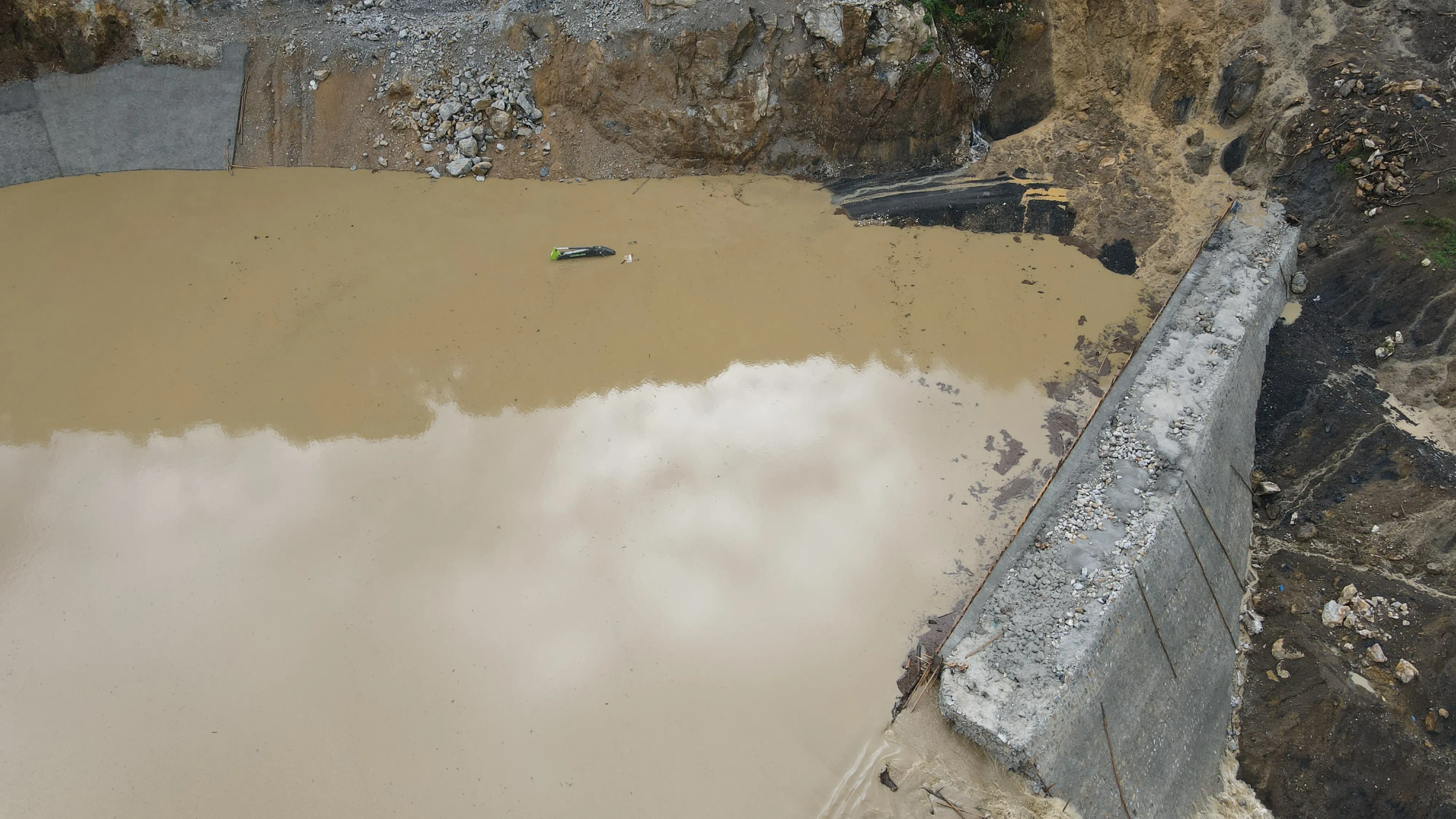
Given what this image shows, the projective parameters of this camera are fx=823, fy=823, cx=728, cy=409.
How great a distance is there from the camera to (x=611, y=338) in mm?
9961

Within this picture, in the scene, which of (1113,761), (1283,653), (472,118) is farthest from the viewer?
(472,118)

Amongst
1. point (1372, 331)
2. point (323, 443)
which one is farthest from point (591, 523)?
point (1372, 331)

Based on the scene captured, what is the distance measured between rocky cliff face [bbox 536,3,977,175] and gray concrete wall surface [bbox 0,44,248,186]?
4495 mm

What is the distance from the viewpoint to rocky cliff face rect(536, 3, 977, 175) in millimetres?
10969

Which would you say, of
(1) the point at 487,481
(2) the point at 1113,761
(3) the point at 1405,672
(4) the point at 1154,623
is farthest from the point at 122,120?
(3) the point at 1405,672

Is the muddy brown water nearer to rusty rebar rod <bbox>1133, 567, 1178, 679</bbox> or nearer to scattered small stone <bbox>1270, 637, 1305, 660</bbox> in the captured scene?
rusty rebar rod <bbox>1133, 567, 1178, 679</bbox>

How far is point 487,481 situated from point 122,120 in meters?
8.06

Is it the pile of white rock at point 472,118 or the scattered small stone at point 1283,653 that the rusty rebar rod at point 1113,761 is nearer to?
the scattered small stone at point 1283,653

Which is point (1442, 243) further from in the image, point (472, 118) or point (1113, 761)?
point (472, 118)

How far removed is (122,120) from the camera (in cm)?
1148

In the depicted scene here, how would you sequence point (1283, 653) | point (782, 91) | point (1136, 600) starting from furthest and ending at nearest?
point (782, 91), point (1283, 653), point (1136, 600)

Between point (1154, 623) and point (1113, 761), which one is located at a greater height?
point (1154, 623)

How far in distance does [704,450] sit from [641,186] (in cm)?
449

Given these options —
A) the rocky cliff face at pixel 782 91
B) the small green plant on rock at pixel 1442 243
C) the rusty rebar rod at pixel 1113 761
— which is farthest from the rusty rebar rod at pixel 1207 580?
the rocky cliff face at pixel 782 91
